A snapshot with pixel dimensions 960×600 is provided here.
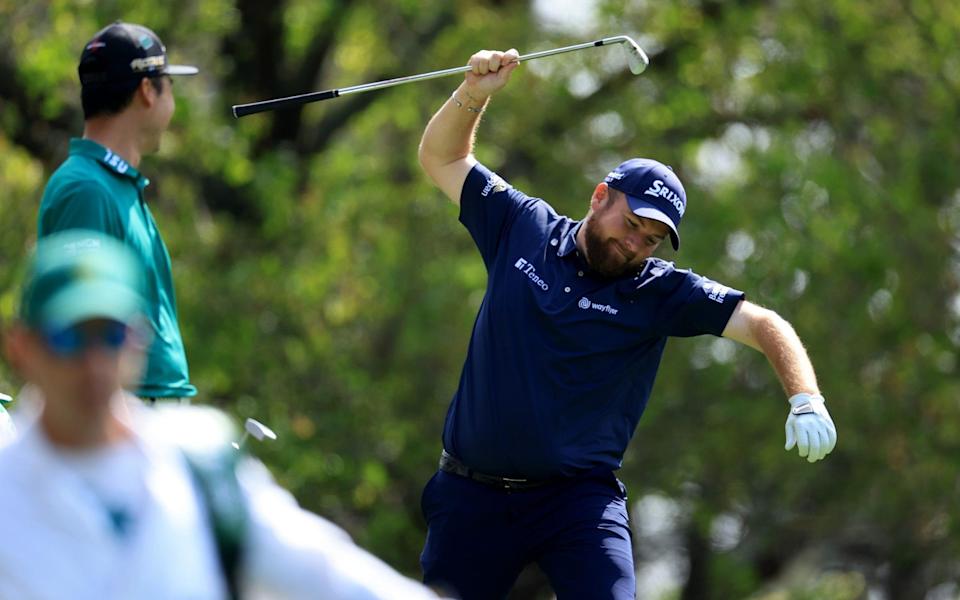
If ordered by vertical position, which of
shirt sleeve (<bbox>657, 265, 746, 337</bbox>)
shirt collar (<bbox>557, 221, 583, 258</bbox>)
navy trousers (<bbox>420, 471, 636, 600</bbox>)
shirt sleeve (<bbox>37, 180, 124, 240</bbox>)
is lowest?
navy trousers (<bbox>420, 471, 636, 600</bbox>)

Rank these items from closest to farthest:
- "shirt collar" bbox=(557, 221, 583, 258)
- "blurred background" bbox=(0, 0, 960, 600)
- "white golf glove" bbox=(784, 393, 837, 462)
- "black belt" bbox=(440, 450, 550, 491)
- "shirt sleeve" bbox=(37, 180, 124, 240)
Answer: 1. "shirt sleeve" bbox=(37, 180, 124, 240)
2. "white golf glove" bbox=(784, 393, 837, 462)
3. "black belt" bbox=(440, 450, 550, 491)
4. "shirt collar" bbox=(557, 221, 583, 258)
5. "blurred background" bbox=(0, 0, 960, 600)

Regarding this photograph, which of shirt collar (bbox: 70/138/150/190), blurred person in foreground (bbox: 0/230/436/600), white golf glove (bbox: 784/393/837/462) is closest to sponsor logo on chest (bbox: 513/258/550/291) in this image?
white golf glove (bbox: 784/393/837/462)

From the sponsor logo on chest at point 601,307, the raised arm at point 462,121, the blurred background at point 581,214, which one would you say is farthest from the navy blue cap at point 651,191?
the blurred background at point 581,214

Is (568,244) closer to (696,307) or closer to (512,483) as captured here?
(696,307)

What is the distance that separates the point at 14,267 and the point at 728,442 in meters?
6.74

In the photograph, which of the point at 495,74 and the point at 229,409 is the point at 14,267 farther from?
the point at 495,74

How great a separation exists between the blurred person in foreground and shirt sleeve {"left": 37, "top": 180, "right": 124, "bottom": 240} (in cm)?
241

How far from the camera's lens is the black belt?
5195mm

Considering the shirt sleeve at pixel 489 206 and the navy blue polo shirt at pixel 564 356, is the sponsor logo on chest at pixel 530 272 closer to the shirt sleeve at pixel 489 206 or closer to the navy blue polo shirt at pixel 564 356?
the navy blue polo shirt at pixel 564 356

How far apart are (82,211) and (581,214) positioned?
32.7 feet

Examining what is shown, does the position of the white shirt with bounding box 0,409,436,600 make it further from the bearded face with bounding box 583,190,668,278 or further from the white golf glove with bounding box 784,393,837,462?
the bearded face with bounding box 583,190,668,278

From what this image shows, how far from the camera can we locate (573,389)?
16.8ft

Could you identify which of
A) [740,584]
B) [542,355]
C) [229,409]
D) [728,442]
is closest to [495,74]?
[542,355]

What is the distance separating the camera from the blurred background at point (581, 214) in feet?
45.3
